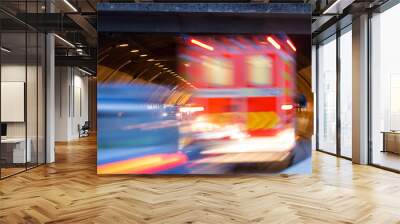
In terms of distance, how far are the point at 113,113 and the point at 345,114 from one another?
6.19 metres

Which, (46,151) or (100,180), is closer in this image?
(100,180)

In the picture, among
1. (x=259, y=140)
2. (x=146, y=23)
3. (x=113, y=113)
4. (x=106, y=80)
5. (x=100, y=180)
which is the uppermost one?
(x=146, y=23)

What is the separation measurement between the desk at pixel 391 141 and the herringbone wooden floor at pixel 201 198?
1.19 metres

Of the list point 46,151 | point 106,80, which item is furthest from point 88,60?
point 106,80

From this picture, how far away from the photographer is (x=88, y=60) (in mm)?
13180

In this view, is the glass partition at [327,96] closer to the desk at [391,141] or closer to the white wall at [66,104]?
the desk at [391,141]

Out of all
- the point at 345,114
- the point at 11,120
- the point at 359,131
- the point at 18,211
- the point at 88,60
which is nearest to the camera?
the point at 18,211

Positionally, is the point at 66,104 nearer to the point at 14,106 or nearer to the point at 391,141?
the point at 14,106

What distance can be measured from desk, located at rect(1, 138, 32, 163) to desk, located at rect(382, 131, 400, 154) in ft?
26.1

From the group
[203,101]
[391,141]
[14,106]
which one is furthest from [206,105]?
[391,141]

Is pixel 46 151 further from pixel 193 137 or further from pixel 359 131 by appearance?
pixel 359 131

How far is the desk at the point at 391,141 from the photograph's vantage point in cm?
832

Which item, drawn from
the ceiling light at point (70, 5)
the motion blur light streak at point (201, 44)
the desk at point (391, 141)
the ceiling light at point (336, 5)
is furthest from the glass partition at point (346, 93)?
the ceiling light at point (70, 5)

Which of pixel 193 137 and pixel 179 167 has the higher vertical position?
pixel 193 137
